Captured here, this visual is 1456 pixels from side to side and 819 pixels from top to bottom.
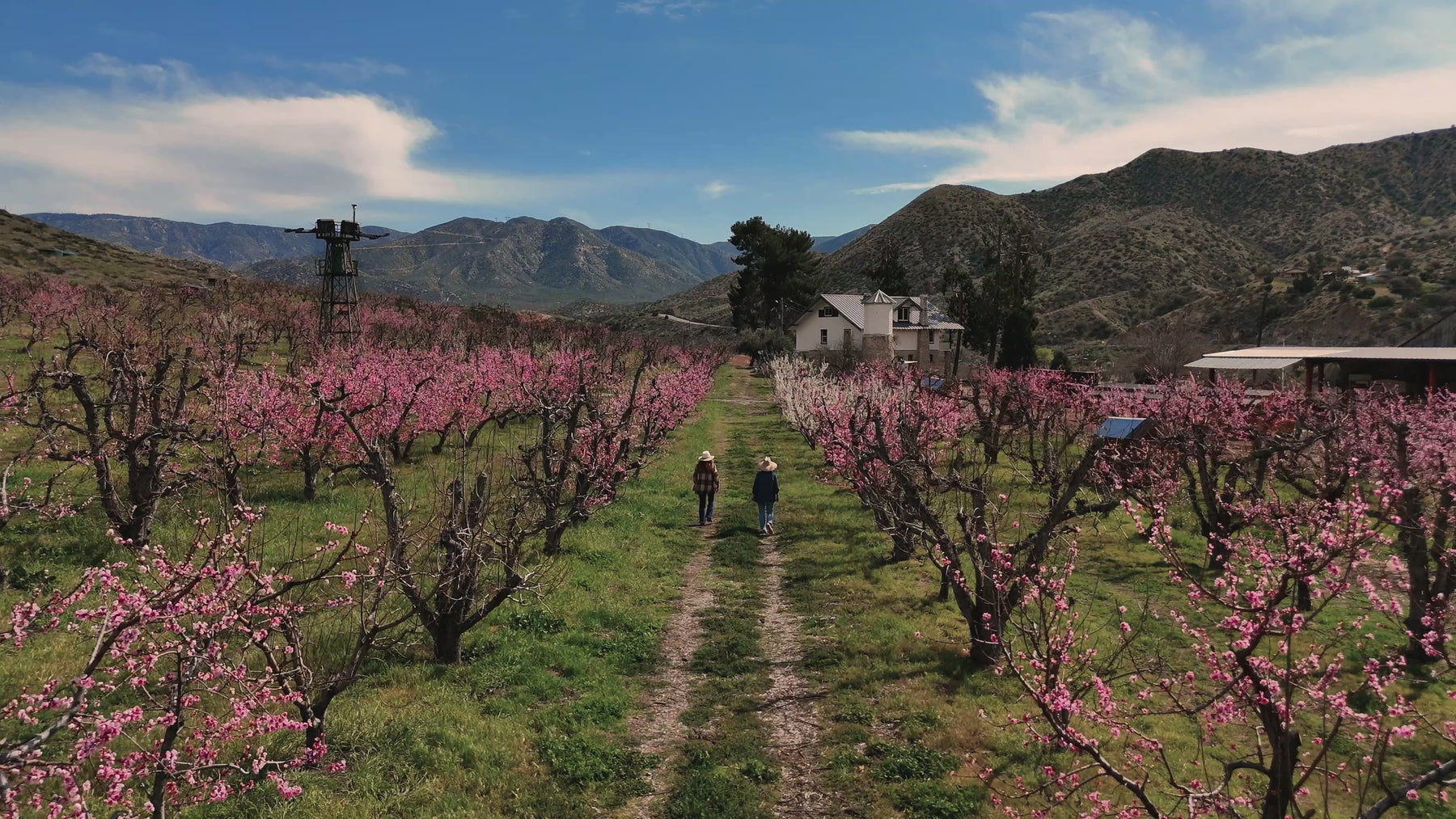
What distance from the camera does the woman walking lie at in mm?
17934

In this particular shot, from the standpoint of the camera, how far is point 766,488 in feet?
59.5

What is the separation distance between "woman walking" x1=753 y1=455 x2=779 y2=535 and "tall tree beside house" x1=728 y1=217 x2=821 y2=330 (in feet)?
204

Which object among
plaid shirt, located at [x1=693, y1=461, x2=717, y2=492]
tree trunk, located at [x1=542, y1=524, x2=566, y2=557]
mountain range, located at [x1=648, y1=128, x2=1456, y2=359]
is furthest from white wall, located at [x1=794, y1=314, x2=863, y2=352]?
tree trunk, located at [x1=542, y1=524, x2=566, y2=557]

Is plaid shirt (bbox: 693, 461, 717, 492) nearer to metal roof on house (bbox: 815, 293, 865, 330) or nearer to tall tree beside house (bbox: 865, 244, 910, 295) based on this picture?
metal roof on house (bbox: 815, 293, 865, 330)

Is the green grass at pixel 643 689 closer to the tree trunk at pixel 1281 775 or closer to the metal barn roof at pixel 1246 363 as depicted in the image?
the tree trunk at pixel 1281 775

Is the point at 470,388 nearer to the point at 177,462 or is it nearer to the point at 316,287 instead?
the point at 177,462

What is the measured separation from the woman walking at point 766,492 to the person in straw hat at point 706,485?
3.95ft

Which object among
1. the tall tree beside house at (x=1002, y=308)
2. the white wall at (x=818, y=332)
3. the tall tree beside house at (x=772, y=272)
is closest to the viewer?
the tall tree beside house at (x=1002, y=308)

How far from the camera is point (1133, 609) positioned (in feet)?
45.8

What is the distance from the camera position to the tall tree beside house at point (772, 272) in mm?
78562

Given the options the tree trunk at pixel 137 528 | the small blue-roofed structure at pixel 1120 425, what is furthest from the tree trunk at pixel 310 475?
the small blue-roofed structure at pixel 1120 425

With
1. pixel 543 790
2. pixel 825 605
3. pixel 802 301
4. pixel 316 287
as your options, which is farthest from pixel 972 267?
pixel 543 790

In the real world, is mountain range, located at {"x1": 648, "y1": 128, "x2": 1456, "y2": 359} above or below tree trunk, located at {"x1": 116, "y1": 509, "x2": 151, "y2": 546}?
above

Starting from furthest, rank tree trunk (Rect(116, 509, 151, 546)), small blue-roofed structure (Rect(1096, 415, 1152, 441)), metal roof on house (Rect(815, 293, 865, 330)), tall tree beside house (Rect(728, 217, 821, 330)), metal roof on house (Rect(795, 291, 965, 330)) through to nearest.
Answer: tall tree beside house (Rect(728, 217, 821, 330)) < metal roof on house (Rect(795, 291, 965, 330)) < metal roof on house (Rect(815, 293, 865, 330)) < small blue-roofed structure (Rect(1096, 415, 1152, 441)) < tree trunk (Rect(116, 509, 151, 546))
